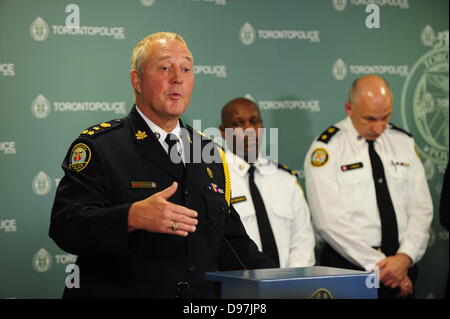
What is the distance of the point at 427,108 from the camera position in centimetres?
537

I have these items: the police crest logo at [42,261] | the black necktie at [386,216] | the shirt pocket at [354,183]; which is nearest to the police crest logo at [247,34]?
the shirt pocket at [354,183]

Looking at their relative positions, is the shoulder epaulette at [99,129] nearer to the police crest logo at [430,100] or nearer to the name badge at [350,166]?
the name badge at [350,166]

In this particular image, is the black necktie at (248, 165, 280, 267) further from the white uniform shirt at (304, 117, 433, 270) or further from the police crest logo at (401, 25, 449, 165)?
the police crest logo at (401, 25, 449, 165)

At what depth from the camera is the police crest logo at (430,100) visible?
17.5 feet

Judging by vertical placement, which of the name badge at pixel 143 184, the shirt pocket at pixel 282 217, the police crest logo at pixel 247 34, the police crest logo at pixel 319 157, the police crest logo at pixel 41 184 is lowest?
the shirt pocket at pixel 282 217

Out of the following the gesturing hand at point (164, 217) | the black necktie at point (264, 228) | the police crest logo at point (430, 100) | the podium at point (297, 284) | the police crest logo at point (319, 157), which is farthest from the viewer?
→ the police crest logo at point (430, 100)

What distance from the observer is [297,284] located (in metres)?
1.52

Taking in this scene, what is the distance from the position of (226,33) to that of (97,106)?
110 centimetres

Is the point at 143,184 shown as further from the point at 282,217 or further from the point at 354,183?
the point at 354,183

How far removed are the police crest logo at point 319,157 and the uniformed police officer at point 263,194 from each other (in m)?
0.17

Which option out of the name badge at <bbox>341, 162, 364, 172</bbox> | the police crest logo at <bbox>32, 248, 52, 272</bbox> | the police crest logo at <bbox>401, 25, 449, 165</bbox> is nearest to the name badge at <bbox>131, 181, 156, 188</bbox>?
the name badge at <bbox>341, 162, 364, 172</bbox>

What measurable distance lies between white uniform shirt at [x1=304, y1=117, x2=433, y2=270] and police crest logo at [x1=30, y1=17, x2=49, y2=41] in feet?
6.46

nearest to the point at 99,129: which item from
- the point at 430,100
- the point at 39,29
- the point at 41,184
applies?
the point at 41,184

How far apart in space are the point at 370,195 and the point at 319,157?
16.4 inches
